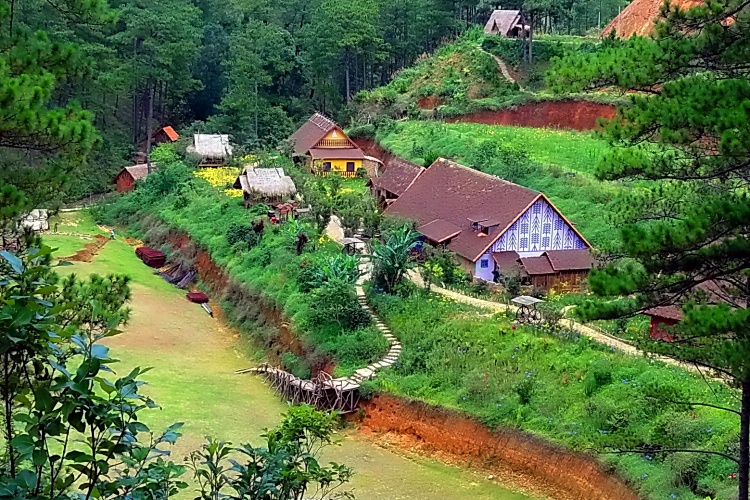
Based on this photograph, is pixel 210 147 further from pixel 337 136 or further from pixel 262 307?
pixel 262 307

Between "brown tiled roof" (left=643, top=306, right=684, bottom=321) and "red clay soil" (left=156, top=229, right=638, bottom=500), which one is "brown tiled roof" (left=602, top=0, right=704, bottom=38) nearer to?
"brown tiled roof" (left=643, top=306, right=684, bottom=321)

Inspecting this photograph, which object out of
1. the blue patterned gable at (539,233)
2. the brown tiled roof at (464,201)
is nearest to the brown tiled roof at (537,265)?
the blue patterned gable at (539,233)

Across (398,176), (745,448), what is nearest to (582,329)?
(745,448)

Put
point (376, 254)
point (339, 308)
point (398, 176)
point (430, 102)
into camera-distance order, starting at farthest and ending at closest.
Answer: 1. point (430, 102)
2. point (398, 176)
3. point (376, 254)
4. point (339, 308)

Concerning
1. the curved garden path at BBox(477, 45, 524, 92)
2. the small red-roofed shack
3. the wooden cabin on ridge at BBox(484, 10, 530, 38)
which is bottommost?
the small red-roofed shack

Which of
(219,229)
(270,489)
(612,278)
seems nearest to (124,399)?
(270,489)

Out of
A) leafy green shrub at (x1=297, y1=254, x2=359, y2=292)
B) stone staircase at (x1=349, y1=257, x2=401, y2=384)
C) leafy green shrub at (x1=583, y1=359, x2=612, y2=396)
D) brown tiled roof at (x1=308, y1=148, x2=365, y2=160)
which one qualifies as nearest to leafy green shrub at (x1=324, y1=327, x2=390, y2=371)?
stone staircase at (x1=349, y1=257, x2=401, y2=384)

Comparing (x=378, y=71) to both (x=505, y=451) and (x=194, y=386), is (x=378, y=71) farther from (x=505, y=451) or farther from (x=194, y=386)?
(x=505, y=451)
